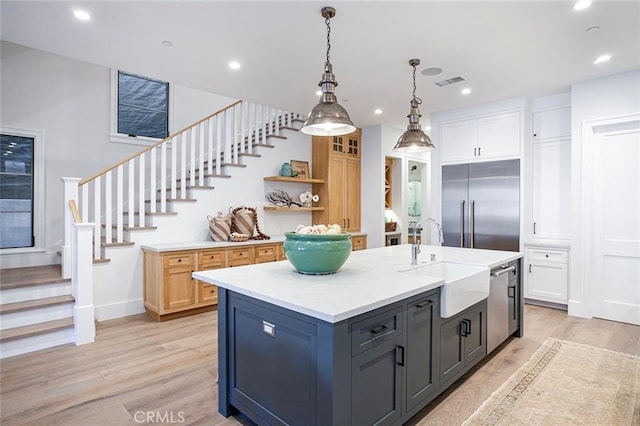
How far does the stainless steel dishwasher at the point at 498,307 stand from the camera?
2.96 metres

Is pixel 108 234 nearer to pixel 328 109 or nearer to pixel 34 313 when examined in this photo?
pixel 34 313

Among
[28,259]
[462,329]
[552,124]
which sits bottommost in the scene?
[462,329]

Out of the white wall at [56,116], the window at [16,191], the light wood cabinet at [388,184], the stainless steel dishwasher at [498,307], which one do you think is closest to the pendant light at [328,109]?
the stainless steel dishwasher at [498,307]

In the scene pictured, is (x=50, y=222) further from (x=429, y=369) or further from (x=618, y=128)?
(x=618, y=128)

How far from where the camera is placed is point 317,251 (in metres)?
2.23

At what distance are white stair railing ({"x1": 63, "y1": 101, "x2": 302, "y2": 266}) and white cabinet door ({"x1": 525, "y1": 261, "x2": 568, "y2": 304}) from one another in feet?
14.6

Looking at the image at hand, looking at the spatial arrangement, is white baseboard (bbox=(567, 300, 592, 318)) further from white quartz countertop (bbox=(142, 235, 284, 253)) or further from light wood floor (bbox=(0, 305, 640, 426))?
white quartz countertop (bbox=(142, 235, 284, 253))

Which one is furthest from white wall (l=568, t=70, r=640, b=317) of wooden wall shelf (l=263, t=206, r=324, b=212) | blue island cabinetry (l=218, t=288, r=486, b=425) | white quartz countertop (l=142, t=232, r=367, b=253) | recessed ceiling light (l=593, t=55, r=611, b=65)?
white quartz countertop (l=142, t=232, r=367, b=253)

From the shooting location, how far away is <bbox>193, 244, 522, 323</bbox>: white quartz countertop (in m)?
1.64

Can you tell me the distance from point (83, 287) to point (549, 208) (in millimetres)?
5710

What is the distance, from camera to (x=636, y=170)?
4023 millimetres

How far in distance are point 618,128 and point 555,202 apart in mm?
1119

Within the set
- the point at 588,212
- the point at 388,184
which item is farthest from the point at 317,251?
the point at 388,184

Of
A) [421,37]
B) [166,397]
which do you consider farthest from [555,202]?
[166,397]
